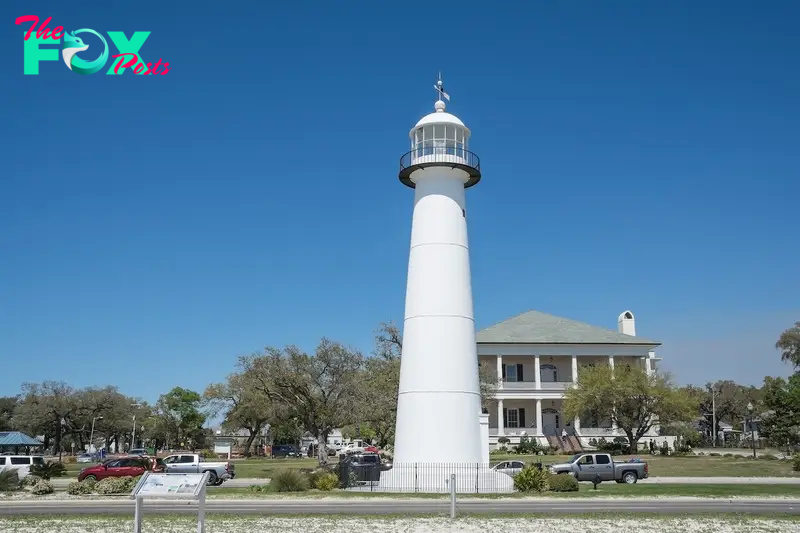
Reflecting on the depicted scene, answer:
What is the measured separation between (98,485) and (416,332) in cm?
1364

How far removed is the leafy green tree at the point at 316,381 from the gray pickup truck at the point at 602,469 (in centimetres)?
1201

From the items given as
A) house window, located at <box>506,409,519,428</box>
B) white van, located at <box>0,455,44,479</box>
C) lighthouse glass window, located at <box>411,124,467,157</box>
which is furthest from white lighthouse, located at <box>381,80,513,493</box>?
house window, located at <box>506,409,519,428</box>

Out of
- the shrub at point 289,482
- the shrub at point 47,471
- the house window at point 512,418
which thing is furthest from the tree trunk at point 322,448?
the house window at point 512,418

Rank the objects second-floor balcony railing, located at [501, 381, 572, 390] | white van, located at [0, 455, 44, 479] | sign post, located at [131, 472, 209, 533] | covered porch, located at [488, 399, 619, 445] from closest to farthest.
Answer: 1. sign post, located at [131, 472, 209, 533]
2. white van, located at [0, 455, 44, 479]
3. covered porch, located at [488, 399, 619, 445]
4. second-floor balcony railing, located at [501, 381, 572, 390]

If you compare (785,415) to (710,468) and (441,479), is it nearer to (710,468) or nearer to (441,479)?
(710,468)

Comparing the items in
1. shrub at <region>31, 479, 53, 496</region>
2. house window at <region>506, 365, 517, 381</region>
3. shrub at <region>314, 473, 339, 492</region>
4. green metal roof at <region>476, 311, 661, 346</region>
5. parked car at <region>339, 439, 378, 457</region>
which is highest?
green metal roof at <region>476, 311, 661, 346</region>

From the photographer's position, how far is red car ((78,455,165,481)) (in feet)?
119

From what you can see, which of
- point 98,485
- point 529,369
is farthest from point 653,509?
point 529,369

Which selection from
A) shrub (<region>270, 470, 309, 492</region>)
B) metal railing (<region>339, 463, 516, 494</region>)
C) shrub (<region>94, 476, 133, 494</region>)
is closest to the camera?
metal railing (<region>339, 463, 516, 494</region>)

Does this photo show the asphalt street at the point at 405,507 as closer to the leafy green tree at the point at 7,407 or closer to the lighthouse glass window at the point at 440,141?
the lighthouse glass window at the point at 440,141

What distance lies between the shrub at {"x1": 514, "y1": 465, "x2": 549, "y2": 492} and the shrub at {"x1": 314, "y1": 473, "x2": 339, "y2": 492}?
6.91 m

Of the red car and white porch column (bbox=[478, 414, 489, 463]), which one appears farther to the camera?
the red car

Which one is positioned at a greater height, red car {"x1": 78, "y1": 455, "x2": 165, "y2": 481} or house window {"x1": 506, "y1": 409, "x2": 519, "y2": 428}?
house window {"x1": 506, "y1": 409, "x2": 519, "y2": 428}

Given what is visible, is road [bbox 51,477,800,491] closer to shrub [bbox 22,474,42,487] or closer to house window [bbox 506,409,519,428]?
shrub [bbox 22,474,42,487]
